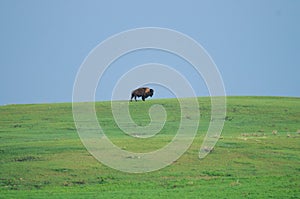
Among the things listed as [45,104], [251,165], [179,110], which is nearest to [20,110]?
[45,104]

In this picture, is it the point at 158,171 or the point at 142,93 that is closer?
the point at 158,171

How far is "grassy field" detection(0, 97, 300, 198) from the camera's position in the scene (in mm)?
28609

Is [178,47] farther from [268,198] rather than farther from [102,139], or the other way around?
[268,198]

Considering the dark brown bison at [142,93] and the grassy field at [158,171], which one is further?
the dark brown bison at [142,93]

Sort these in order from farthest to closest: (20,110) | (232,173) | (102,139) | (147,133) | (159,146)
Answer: (20,110) < (147,133) < (102,139) < (159,146) < (232,173)

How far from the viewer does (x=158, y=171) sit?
31.7 metres

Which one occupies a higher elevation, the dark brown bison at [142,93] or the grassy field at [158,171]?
the dark brown bison at [142,93]

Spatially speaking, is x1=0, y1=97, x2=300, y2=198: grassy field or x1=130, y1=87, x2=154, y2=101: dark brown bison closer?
x1=0, y1=97, x2=300, y2=198: grassy field

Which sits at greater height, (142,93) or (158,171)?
(142,93)

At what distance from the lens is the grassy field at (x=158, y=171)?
93.9 ft

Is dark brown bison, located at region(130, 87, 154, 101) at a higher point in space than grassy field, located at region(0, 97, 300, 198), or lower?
higher

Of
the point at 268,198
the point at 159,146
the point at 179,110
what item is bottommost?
the point at 268,198

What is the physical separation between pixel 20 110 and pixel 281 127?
20071 mm

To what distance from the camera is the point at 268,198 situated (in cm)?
2717
